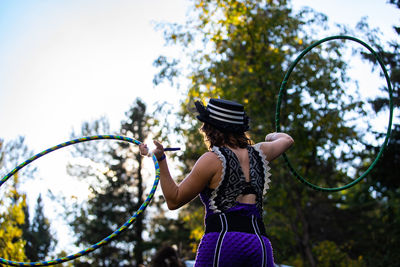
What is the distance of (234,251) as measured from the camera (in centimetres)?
257

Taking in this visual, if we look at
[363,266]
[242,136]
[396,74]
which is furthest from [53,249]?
[242,136]

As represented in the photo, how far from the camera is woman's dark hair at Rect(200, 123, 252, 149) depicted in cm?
300

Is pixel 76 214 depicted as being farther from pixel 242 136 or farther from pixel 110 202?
pixel 242 136

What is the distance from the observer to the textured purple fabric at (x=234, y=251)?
256cm

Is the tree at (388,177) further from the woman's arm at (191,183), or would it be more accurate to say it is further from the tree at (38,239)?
the tree at (38,239)

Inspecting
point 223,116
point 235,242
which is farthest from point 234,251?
point 223,116

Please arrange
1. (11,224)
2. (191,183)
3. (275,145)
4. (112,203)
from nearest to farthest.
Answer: (191,183)
(275,145)
(11,224)
(112,203)

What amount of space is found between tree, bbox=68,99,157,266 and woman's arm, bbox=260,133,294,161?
2385 centimetres

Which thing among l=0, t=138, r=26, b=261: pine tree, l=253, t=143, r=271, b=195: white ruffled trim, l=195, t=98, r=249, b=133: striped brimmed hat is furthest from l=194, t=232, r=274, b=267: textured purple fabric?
l=0, t=138, r=26, b=261: pine tree

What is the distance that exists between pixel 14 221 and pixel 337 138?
24.8 ft

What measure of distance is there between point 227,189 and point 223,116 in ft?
1.72

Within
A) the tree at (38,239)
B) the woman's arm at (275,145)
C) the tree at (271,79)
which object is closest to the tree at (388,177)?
the tree at (271,79)

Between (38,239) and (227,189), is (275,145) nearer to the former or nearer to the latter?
(227,189)

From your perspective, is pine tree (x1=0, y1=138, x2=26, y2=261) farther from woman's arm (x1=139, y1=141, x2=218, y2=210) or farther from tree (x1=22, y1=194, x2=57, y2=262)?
tree (x1=22, y1=194, x2=57, y2=262)
